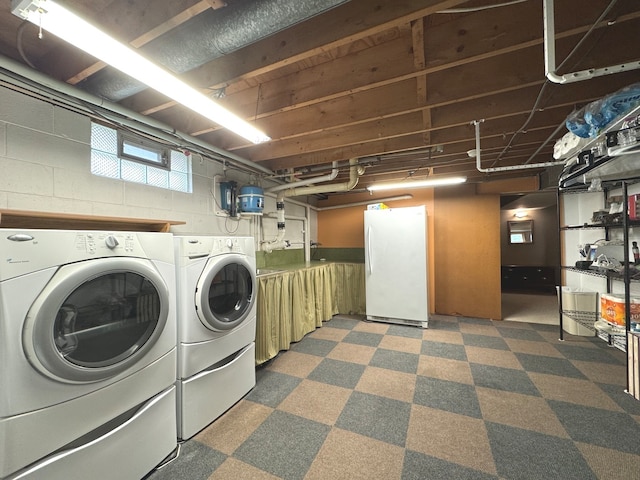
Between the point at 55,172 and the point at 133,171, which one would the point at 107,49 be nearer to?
the point at 55,172

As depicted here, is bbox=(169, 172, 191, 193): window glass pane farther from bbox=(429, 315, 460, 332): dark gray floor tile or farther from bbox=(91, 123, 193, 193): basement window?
bbox=(429, 315, 460, 332): dark gray floor tile

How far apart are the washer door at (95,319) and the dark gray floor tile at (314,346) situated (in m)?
1.86

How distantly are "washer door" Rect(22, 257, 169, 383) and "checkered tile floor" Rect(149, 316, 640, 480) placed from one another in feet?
2.62

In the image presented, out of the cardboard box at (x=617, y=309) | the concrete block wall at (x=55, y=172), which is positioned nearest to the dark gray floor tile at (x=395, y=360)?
the cardboard box at (x=617, y=309)

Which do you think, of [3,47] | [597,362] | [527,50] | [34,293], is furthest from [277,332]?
[597,362]

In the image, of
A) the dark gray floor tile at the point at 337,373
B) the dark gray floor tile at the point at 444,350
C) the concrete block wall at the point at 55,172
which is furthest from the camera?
the dark gray floor tile at the point at 444,350

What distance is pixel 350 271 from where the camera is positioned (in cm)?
433

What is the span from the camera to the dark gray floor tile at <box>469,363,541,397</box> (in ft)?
6.89

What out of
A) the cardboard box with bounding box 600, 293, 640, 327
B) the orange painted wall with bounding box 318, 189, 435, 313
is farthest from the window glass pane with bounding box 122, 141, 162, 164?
the cardboard box with bounding box 600, 293, 640, 327

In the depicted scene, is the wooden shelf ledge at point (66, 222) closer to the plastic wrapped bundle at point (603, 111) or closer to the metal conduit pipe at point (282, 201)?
the metal conduit pipe at point (282, 201)

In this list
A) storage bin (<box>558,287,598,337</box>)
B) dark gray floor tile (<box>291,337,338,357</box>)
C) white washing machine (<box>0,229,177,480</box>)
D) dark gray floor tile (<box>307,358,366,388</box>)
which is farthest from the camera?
storage bin (<box>558,287,598,337</box>)

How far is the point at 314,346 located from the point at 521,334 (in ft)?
9.28

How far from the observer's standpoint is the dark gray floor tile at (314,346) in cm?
286

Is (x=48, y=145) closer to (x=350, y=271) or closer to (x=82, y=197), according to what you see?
(x=82, y=197)
